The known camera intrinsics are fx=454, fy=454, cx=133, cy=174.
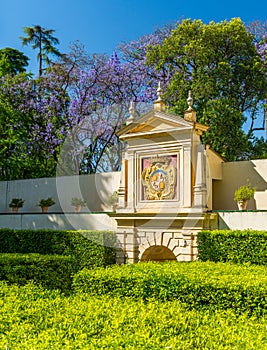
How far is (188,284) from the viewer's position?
7684mm

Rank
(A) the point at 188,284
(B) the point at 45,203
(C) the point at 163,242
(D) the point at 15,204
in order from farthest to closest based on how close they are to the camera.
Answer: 1. (D) the point at 15,204
2. (B) the point at 45,203
3. (C) the point at 163,242
4. (A) the point at 188,284

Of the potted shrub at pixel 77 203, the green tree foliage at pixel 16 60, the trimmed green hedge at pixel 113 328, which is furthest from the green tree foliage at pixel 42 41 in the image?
the trimmed green hedge at pixel 113 328

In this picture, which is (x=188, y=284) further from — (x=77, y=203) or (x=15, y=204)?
(x=15, y=204)

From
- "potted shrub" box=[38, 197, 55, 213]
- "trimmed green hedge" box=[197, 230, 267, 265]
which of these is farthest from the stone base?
"potted shrub" box=[38, 197, 55, 213]

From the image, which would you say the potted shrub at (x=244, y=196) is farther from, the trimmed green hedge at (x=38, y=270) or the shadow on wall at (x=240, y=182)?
the trimmed green hedge at (x=38, y=270)

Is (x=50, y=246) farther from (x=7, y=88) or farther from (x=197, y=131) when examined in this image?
(x=7, y=88)

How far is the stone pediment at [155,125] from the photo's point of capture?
1409 centimetres

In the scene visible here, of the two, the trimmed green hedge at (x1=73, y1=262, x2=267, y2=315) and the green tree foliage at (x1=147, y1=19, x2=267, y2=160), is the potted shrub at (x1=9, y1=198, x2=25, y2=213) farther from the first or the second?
the trimmed green hedge at (x1=73, y1=262, x2=267, y2=315)

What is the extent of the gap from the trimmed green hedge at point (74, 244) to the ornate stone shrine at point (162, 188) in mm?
482

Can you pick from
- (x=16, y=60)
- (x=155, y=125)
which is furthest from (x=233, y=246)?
(x=16, y=60)

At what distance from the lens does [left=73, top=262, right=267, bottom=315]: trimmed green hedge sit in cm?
712

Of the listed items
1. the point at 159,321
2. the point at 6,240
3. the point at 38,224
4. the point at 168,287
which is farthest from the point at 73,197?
the point at 159,321

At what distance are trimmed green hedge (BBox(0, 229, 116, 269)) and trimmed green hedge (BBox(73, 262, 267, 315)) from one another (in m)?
5.35

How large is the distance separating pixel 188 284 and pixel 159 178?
7.22 meters
